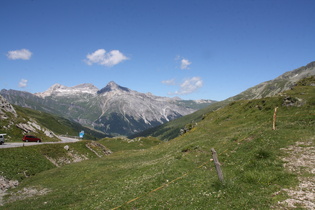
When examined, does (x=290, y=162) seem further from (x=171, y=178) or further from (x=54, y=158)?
(x=54, y=158)

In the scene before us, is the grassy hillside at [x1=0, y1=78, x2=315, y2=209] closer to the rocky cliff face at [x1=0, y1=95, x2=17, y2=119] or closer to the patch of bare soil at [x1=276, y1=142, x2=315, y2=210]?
the patch of bare soil at [x1=276, y1=142, x2=315, y2=210]

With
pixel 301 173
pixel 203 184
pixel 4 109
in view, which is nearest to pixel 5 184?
pixel 203 184

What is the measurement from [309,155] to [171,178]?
1376 centimetres

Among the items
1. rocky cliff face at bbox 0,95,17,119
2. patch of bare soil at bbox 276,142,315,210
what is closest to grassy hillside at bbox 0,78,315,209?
patch of bare soil at bbox 276,142,315,210

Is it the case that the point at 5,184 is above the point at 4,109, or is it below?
below

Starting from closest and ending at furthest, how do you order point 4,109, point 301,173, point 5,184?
point 301,173 → point 5,184 → point 4,109

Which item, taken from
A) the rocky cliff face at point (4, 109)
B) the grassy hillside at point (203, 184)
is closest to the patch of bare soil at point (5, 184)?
the grassy hillside at point (203, 184)

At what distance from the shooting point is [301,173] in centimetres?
1630

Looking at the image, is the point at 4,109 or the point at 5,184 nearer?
the point at 5,184

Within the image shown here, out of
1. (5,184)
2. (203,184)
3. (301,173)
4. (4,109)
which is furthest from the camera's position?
(4,109)

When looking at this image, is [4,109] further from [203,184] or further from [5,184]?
[203,184]

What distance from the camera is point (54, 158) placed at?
54.6 meters

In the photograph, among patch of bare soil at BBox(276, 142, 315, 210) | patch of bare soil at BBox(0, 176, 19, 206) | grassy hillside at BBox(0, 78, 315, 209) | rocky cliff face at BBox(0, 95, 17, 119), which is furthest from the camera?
rocky cliff face at BBox(0, 95, 17, 119)

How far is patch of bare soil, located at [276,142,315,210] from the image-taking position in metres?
12.3
